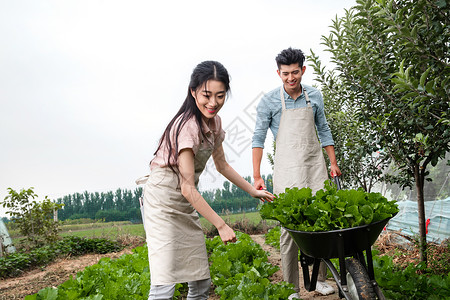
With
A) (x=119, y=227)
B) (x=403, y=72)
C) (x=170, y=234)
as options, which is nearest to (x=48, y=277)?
(x=119, y=227)

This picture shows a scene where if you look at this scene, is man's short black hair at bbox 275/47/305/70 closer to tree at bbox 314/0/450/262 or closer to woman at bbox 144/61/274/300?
tree at bbox 314/0/450/262

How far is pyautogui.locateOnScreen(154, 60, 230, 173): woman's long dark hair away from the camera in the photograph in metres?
2.11

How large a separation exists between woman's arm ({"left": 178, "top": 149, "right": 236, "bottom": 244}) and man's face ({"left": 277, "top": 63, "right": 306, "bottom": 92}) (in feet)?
4.82

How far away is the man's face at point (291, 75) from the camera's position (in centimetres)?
312

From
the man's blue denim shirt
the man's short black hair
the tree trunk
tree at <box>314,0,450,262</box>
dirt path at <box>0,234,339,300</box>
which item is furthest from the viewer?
dirt path at <box>0,234,339,300</box>

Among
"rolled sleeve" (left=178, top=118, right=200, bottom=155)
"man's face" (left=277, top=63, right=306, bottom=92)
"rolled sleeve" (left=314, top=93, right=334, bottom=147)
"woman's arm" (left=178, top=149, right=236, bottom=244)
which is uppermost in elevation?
"man's face" (left=277, top=63, right=306, bottom=92)

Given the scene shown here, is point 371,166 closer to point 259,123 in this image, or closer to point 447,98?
point 259,123

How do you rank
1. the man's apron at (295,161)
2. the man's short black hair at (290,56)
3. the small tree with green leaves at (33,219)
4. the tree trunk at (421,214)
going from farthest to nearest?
the small tree with green leaves at (33,219)
the tree trunk at (421,214)
the man's apron at (295,161)
the man's short black hair at (290,56)

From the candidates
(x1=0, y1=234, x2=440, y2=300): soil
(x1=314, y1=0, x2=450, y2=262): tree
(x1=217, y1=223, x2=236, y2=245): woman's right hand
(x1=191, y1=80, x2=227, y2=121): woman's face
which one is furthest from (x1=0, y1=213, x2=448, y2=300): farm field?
(x1=191, y1=80, x2=227, y2=121): woman's face

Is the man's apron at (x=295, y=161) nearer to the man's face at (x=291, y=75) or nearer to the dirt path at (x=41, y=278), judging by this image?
the man's face at (x=291, y=75)

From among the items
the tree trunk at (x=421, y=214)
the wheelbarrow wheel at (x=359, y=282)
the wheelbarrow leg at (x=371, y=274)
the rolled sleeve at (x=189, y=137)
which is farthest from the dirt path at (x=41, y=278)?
the tree trunk at (x=421, y=214)

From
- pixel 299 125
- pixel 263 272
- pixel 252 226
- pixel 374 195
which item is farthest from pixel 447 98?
pixel 252 226

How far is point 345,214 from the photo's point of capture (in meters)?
2.12

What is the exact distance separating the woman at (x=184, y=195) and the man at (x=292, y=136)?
3.35ft
